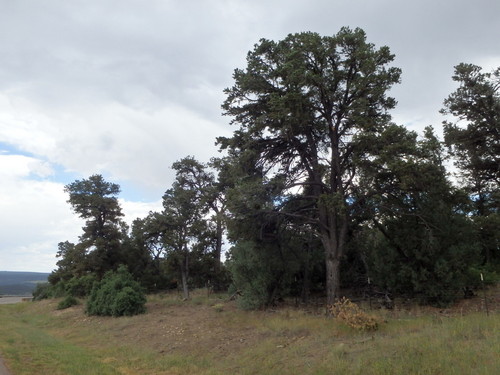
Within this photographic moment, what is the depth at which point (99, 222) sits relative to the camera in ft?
155

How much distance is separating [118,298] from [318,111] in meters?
16.7

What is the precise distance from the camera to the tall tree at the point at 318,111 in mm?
16625

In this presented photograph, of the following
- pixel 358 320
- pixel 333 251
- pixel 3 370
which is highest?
pixel 333 251

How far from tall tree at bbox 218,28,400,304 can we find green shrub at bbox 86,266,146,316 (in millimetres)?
12102

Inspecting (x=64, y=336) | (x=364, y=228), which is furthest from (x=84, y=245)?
(x=364, y=228)

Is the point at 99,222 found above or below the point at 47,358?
above

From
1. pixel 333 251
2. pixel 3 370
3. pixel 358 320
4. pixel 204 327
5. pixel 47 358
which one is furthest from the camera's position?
pixel 333 251

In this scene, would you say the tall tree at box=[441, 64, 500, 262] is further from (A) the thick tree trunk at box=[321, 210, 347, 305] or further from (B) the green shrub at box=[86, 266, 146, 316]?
(B) the green shrub at box=[86, 266, 146, 316]

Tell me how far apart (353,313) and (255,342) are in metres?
3.41

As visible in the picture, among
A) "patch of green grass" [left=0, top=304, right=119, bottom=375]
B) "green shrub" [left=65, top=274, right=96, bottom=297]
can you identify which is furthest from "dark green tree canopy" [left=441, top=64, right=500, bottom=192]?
"green shrub" [left=65, top=274, right=96, bottom=297]

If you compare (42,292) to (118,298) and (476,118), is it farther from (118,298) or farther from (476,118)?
(476,118)

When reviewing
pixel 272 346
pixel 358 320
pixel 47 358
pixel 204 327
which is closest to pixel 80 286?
pixel 204 327

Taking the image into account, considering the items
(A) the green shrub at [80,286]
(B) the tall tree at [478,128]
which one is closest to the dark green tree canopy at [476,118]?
(B) the tall tree at [478,128]

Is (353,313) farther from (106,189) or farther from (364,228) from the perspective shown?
(106,189)
